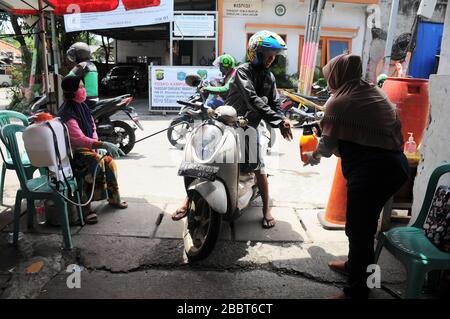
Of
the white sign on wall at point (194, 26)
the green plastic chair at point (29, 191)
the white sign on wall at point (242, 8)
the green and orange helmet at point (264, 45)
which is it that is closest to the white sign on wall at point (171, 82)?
the white sign on wall at point (194, 26)

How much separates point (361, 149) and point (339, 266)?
1.09 m

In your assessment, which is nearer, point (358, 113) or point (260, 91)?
point (358, 113)

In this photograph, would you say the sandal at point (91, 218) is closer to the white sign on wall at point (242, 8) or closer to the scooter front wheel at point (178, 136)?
the scooter front wheel at point (178, 136)

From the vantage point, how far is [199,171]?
2.99m

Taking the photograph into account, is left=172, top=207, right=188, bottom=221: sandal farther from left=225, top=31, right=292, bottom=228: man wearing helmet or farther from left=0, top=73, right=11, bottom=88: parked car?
left=0, top=73, right=11, bottom=88: parked car

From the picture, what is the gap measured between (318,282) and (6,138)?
2771 millimetres

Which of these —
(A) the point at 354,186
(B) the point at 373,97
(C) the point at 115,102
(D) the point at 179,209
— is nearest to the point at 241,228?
(D) the point at 179,209

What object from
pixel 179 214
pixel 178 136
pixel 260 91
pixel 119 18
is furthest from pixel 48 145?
pixel 119 18

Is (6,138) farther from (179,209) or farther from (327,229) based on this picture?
(327,229)

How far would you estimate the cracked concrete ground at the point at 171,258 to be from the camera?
2.80 meters

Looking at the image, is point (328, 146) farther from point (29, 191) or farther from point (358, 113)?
point (29, 191)

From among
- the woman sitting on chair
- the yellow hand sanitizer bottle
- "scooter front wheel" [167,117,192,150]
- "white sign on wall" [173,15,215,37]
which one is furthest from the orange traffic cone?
"white sign on wall" [173,15,215,37]

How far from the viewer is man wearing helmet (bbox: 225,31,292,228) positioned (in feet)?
11.5

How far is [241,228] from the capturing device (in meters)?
3.87
